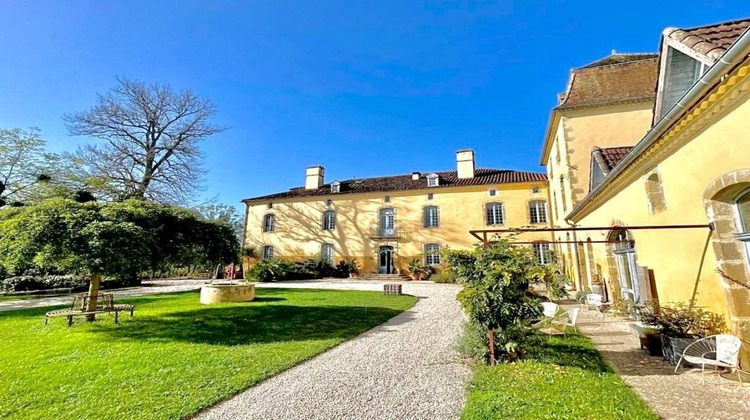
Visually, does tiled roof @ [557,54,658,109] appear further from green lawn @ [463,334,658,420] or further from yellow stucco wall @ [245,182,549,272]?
green lawn @ [463,334,658,420]

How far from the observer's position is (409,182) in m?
24.5

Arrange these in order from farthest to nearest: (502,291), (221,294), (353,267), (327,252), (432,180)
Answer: (327,252) → (432,180) → (353,267) → (221,294) → (502,291)

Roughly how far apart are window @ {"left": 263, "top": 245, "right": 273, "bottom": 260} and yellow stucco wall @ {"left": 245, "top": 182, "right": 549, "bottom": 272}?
333 mm

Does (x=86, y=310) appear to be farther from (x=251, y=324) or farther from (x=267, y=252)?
(x=267, y=252)

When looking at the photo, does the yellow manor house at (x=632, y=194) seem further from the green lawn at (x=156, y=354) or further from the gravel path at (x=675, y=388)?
the green lawn at (x=156, y=354)

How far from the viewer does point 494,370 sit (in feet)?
13.8

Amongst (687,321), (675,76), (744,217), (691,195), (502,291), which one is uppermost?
(675,76)

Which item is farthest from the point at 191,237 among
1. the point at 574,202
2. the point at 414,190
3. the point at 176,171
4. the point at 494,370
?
the point at 414,190

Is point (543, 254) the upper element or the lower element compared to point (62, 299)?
upper

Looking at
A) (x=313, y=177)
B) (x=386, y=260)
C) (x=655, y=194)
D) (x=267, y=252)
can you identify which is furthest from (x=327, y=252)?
(x=655, y=194)

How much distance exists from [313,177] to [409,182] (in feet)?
28.3

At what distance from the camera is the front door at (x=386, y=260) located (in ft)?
75.1

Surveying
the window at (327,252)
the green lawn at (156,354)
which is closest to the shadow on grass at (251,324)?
the green lawn at (156,354)

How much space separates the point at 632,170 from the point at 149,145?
24.4 meters
